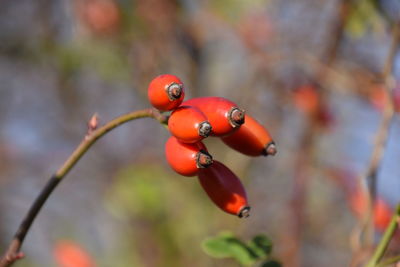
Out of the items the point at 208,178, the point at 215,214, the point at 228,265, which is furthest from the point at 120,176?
the point at 208,178

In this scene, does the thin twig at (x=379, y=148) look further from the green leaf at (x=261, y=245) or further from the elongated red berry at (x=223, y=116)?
the elongated red berry at (x=223, y=116)

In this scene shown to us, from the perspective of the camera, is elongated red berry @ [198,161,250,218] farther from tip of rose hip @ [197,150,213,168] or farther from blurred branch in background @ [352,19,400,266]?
blurred branch in background @ [352,19,400,266]

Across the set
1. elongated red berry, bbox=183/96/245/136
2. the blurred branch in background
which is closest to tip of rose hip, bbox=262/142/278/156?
elongated red berry, bbox=183/96/245/136

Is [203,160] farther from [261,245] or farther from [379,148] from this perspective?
[379,148]

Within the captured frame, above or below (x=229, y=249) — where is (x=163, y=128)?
above

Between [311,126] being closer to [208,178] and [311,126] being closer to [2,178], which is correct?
[208,178]

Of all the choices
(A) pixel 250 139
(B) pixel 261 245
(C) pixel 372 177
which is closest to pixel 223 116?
(A) pixel 250 139

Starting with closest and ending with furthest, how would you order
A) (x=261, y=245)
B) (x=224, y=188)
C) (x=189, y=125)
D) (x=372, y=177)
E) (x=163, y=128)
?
(x=189, y=125) < (x=224, y=188) < (x=261, y=245) < (x=372, y=177) < (x=163, y=128)
